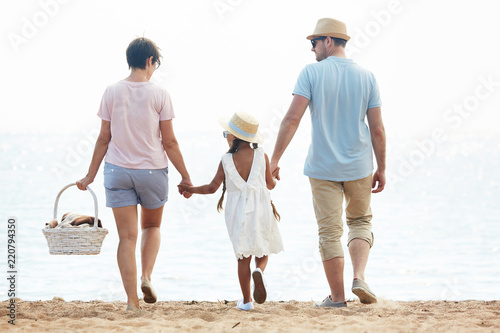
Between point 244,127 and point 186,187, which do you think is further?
point 186,187

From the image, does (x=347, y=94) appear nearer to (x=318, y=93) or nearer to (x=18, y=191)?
(x=318, y=93)

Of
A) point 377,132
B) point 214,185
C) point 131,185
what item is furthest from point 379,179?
point 131,185

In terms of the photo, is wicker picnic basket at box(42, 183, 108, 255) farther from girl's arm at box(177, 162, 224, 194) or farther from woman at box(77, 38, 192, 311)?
girl's arm at box(177, 162, 224, 194)

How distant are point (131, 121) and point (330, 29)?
4.78 ft

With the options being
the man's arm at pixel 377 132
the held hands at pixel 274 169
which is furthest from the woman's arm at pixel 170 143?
the man's arm at pixel 377 132

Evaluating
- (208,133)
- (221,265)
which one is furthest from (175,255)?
(208,133)

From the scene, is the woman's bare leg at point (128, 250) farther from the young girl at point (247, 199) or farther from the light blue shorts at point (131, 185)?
the young girl at point (247, 199)

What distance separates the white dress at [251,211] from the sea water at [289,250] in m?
3.47

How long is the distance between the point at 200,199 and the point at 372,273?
8.94 metres

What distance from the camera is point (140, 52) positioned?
4.01 metres

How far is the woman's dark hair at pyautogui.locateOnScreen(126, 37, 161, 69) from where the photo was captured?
4.01 metres

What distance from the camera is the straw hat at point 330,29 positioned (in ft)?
13.7

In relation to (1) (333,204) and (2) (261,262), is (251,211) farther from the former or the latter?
(1) (333,204)

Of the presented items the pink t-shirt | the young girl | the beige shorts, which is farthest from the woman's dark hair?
the beige shorts
